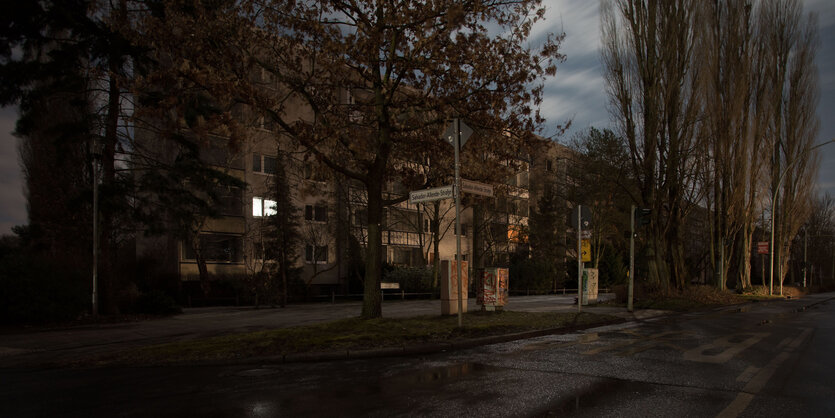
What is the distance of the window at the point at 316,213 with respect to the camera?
34984 millimetres

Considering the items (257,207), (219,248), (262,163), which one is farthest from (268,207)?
(219,248)

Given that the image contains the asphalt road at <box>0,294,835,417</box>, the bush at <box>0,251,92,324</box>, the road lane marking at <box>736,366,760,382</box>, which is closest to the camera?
the asphalt road at <box>0,294,835,417</box>

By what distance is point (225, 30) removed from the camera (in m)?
11.4

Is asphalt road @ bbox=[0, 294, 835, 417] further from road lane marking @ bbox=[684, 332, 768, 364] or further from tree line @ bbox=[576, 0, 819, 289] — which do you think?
tree line @ bbox=[576, 0, 819, 289]

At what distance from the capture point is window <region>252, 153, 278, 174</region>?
33.2 meters

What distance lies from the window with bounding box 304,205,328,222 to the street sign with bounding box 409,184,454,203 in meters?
23.2

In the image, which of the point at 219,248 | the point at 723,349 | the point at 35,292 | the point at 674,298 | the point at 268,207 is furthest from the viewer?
the point at 268,207

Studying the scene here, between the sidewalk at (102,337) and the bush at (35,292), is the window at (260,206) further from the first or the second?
the bush at (35,292)

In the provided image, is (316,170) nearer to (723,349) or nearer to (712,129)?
(723,349)

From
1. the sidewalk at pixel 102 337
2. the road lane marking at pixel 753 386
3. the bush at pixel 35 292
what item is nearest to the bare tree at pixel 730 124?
the sidewalk at pixel 102 337

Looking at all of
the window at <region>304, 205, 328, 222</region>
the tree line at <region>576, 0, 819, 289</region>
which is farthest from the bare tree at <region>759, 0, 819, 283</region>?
the window at <region>304, 205, 328, 222</region>

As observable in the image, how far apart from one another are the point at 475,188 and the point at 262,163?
2428cm

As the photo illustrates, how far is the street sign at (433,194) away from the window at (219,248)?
21437 mm

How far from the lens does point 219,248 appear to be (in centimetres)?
3123
